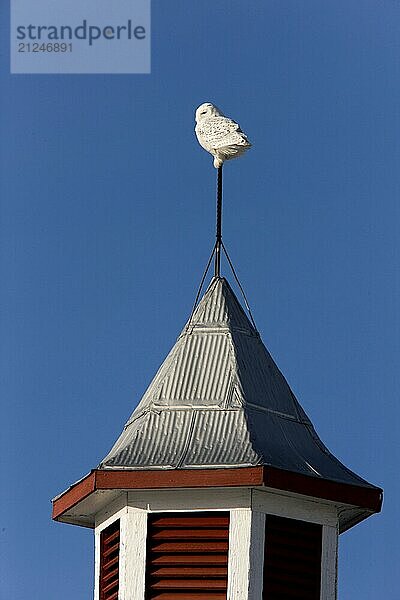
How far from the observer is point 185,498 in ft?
70.2

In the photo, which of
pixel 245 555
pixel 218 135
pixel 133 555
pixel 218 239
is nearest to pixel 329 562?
pixel 245 555

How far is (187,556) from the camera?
21.3m

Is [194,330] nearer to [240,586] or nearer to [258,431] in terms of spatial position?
[258,431]

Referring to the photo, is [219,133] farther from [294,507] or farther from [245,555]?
[245,555]

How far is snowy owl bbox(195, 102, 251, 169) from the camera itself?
2389 cm

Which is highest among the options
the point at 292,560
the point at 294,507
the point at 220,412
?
the point at 220,412

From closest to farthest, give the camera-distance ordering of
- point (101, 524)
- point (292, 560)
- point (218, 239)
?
1. point (292, 560)
2. point (101, 524)
3. point (218, 239)

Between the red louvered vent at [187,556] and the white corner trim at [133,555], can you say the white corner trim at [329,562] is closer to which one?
the red louvered vent at [187,556]

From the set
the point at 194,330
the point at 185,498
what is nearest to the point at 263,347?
the point at 194,330

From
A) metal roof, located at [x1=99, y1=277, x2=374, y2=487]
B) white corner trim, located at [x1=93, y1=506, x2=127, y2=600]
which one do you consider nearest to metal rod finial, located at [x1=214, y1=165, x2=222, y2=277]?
metal roof, located at [x1=99, y1=277, x2=374, y2=487]

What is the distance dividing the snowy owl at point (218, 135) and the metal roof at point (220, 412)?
151 centimetres

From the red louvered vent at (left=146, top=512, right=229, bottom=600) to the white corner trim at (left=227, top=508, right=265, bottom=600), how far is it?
7 cm

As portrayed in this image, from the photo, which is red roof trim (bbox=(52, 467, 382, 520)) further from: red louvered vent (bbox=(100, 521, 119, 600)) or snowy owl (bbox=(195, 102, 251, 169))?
snowy owl (bbox=(195, 102, 251, 169))

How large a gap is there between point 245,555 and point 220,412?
160 cm
